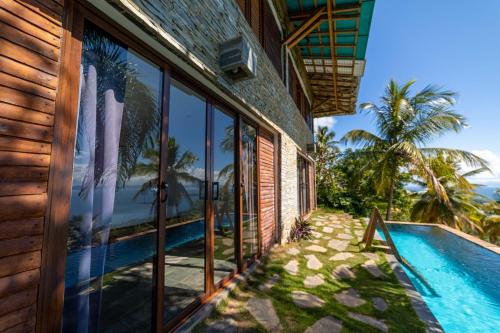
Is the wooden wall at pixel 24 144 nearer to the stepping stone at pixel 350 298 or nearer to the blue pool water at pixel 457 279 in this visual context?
the stepping stone at pixel 350 298

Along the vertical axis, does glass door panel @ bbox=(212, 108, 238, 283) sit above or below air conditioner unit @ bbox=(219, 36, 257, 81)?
below

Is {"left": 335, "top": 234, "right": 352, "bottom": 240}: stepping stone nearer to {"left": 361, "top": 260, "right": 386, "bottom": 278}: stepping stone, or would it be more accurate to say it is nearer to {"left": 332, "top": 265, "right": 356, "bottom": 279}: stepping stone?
{"left": 361, "top": 260, "right": 386, "bottom": 278}: stepping stone

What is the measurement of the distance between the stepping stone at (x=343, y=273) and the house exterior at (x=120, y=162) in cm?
156

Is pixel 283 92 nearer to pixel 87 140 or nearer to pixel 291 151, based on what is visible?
pixel 291 151

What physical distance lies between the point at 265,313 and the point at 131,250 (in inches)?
69.6

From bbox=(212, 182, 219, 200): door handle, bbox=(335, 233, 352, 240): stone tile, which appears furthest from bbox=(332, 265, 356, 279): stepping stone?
bbox=(212, 182, 219, 200): door handle

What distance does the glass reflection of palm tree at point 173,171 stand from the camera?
1.89m

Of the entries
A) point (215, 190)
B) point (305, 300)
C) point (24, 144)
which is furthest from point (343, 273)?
point (24, 144)


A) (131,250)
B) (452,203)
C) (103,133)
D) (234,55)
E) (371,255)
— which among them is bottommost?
(371,255)

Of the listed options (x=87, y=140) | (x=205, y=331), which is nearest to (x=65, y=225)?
(x=87, y=140)

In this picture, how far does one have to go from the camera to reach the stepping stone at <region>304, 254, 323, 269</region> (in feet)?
13.4

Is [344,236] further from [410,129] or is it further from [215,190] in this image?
[410,129]

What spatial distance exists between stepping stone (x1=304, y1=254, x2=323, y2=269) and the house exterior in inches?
48.0

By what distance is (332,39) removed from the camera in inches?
252
